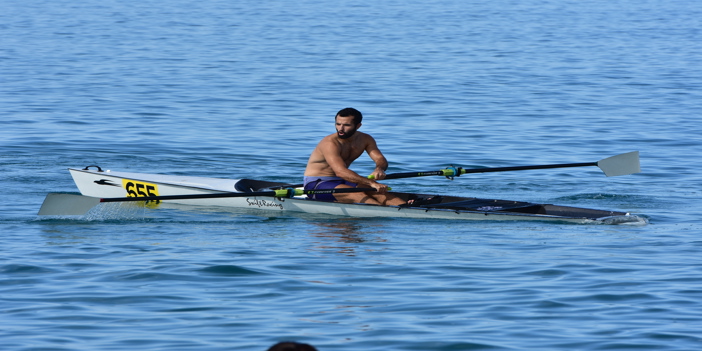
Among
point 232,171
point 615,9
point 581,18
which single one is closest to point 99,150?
point 232,171

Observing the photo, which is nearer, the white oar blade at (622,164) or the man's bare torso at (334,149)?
the man's bare torso at (334,149)

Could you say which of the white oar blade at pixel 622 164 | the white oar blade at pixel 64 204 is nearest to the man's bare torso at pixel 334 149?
the white oar blade at pixel 64 204

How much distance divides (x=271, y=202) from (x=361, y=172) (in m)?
3.98

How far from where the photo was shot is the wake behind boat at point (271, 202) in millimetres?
10711

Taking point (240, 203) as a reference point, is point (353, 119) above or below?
above

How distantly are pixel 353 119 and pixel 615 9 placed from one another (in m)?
47.3

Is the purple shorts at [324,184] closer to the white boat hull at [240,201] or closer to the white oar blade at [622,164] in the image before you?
the white boat hull at [240,201]

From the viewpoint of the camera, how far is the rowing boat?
10719mm

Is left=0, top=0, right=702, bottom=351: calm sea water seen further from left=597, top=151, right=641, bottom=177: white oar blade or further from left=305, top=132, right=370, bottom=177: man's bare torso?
left=305, top=132, right=370, bottom=177: man's bare torso

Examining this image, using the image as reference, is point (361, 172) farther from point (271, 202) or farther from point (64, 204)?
point (64, 204)

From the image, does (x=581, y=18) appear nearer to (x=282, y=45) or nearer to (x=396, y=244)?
(x=282, y=45)

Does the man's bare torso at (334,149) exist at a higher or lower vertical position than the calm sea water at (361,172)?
higher

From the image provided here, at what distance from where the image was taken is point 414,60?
A: 105 feet

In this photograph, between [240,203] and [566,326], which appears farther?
[240,203]
